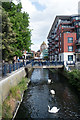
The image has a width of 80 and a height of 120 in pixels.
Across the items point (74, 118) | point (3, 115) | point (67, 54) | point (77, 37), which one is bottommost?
point (74, 118)

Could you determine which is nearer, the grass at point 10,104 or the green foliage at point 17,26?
the grass at point 10,104

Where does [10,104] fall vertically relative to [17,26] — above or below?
below

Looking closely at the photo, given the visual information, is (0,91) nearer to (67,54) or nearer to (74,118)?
(74,118)

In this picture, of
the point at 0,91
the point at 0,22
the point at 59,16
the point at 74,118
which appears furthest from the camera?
the point at 59,16

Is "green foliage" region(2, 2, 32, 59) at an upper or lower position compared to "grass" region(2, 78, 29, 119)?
upper

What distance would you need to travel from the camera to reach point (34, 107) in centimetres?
959

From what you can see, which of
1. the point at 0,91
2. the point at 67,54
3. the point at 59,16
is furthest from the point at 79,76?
the point at 59,16

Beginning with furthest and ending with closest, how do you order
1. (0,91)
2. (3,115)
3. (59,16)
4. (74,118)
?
(59,16) → (74,118) → (0,91) → (3,115)

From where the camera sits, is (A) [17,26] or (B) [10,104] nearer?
(B) [10,104]

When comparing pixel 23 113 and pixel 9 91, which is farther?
pixel 9 91

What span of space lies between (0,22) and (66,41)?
32.7 metres

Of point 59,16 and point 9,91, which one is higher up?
point 59,16

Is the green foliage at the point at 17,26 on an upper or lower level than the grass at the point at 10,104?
upper

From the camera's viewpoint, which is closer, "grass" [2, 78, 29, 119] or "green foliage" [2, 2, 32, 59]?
"grass" [2, 78, 29, 119]
